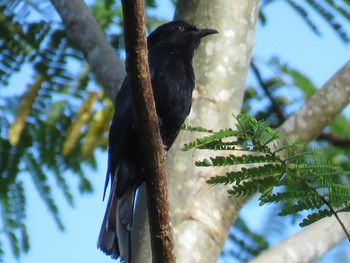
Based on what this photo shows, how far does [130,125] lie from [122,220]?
55 centimetres

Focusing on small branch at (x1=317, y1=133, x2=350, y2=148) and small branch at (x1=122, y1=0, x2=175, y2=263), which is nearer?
small branch at (x1=122, y1=0, x2=175, y2=263)

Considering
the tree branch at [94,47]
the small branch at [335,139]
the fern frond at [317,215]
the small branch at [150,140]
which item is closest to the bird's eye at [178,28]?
the tree branch at [94,47]

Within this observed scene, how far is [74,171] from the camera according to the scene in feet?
17.9

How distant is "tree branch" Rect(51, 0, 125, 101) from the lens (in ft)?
16.8

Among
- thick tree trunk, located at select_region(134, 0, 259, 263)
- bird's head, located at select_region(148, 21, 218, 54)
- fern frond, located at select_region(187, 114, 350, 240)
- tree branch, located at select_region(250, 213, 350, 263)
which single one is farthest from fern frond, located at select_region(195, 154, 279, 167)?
bird's head, located at select_region(148, 21, 218, 54)

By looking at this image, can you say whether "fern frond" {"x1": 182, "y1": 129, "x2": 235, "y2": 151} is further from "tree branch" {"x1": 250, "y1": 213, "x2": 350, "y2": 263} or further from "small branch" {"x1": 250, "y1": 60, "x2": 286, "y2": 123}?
"small branch" {"x1": 250, "y1": 60, "x2": 286, "y2": 123}

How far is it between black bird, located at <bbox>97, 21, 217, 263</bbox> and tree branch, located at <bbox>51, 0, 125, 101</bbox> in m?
0.24

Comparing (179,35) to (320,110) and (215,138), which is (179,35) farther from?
(215,138)

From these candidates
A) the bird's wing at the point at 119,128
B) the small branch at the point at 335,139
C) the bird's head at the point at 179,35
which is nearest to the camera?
the bird's wing at the point at 119,128

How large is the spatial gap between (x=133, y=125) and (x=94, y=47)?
837 millimetres

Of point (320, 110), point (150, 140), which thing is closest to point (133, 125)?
point (320, 110)

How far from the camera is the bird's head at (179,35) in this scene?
503 cm

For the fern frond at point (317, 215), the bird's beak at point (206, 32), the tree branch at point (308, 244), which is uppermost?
the bird's beak at point (206, 32)

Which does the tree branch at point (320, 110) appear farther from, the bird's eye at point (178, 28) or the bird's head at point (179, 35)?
the bird's eye at point (178, 28)
